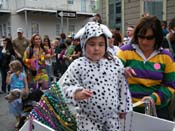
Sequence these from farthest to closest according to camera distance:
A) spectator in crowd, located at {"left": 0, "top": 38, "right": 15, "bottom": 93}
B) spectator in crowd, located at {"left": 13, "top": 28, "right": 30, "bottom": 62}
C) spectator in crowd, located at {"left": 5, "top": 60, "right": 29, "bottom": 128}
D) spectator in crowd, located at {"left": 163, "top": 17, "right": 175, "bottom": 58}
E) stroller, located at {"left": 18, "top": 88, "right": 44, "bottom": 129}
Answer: spectator in crowd, located at {"left": 0, "top": 38, "right": 15, "bottom": 93} < spectator in crowd, located at {"left": 13, "top": 28, "right": 30, "bottom": 62} < spectator in crowd, located at {"left": 5, "top": 60, "right": 29, "bottom": 128} < stroller, located at {"left": 18, "top": 88, "right": 44, "bottom": 129} < spectator in crowd, located at {"left": 163, "top": 17, "right": 175, "bottom": 58}

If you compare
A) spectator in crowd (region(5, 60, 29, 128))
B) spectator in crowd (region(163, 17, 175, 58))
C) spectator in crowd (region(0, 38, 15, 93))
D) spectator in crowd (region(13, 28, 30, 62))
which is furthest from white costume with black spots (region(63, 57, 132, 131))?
spectator in crowd (region(0, 38, 15, 93))

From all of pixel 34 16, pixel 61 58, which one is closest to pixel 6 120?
pixel 61 58

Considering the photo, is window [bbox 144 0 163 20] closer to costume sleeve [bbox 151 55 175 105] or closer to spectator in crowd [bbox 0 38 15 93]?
spectator in crowd [bbox 0 38 15 93]

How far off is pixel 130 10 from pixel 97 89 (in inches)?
659

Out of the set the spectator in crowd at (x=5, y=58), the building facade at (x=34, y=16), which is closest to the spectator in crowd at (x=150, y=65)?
the spectator in crowd at (x=5, y=58)

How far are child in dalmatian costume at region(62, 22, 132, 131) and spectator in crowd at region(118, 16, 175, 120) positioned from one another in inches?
14.1

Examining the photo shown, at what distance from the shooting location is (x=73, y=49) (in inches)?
324

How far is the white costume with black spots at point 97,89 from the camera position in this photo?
2096 millimetres

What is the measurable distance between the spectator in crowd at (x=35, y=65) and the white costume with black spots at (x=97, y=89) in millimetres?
4240

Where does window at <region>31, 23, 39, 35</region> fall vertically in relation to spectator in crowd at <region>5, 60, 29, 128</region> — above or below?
above

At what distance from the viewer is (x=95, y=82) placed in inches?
83.0

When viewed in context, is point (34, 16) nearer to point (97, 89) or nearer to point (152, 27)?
point (152, 27)

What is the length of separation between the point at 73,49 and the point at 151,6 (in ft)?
30.9

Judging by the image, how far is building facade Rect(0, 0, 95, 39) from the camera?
27.6 m
